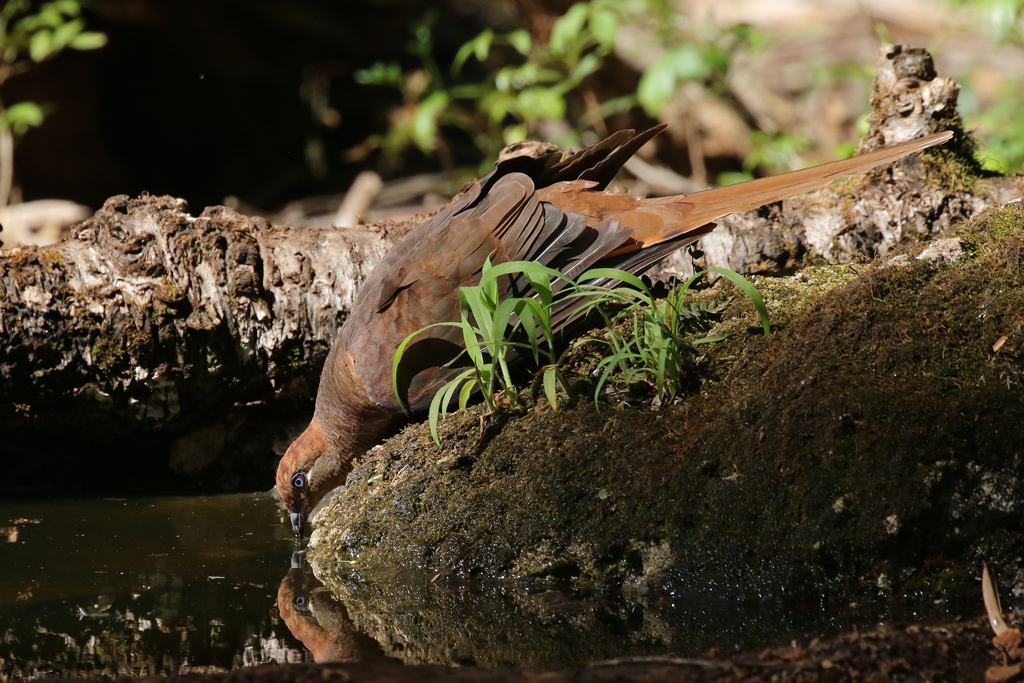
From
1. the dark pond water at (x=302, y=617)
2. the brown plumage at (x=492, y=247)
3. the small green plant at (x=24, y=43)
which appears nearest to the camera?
the dark pond water at (x=302, y=617)

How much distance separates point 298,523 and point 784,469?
205 centimetres

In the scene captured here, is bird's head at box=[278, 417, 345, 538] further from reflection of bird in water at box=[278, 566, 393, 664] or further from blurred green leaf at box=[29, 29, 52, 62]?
blurred green leaf at box=[29, 29, 52, 62]

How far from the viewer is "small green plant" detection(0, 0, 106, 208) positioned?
5.88 m

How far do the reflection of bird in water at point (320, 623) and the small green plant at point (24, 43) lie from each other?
5.12 metres

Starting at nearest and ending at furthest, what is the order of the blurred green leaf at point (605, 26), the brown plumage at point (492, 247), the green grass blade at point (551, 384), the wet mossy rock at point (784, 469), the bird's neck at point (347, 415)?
the wet mossy rock at point (784, 469), the green grass blade at point (551, 384), the brown plumage at point (492, 247), the bird's neck at point (347, 415), the blurred green leaf at point (605, 26)

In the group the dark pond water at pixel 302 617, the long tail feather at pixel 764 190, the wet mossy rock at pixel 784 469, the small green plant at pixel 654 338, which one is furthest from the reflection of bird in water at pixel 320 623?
the long tail feather at pixel 764 190

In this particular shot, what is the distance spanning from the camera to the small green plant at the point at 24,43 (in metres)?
5.88

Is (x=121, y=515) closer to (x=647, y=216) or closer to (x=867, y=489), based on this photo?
(x=647, y=216)

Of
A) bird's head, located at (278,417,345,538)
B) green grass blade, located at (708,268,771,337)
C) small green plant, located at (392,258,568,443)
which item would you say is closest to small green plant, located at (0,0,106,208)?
bird's head, located at (278,417,345,538)

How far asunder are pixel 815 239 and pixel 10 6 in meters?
6.27

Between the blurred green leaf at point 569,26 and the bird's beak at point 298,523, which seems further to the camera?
the blurred green leaf at point 569,26

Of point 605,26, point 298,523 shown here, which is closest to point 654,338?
point 298,523

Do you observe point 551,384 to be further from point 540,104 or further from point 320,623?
point 540,104

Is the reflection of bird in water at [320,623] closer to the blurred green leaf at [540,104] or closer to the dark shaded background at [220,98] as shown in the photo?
the blurred green leaf at [540,104]
